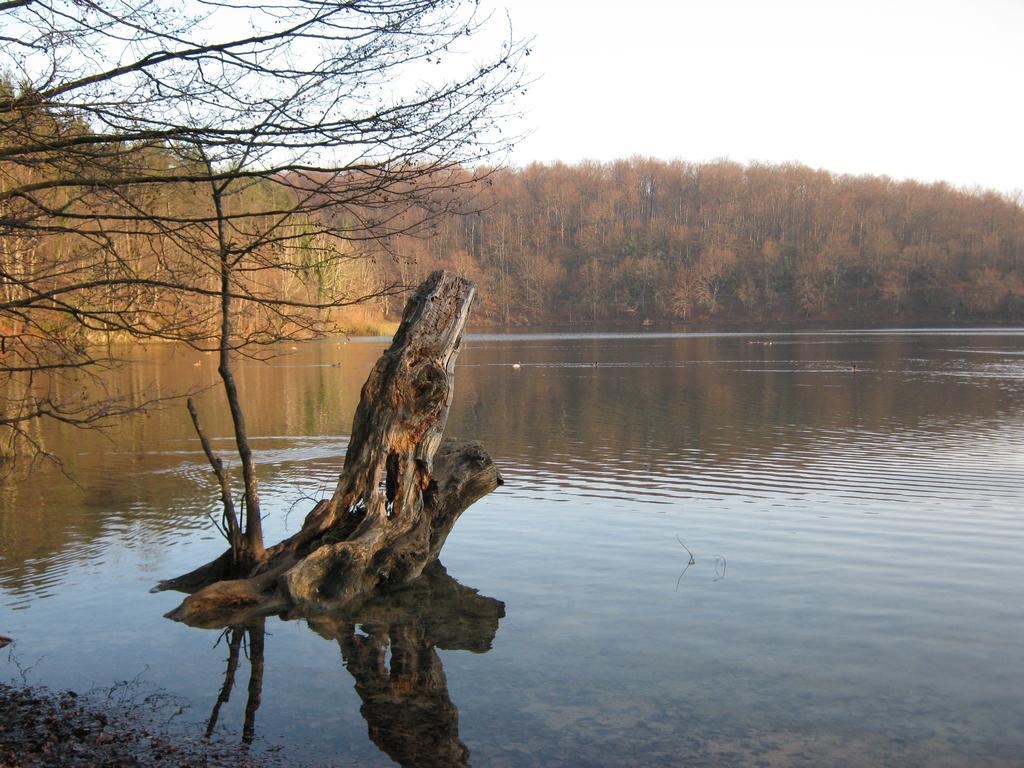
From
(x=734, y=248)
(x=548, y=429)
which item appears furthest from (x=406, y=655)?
(x=734, y=248)

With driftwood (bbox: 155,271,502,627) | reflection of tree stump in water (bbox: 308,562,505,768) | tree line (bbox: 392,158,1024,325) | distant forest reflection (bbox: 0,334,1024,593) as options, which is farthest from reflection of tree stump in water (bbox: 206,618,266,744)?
tree line (bbox: 392,158,1024,325)

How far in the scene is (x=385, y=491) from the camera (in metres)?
10.7

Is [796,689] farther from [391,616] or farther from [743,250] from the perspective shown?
[743,250]

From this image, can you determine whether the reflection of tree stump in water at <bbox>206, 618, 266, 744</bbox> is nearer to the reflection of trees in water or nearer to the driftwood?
the reflection of trees in water

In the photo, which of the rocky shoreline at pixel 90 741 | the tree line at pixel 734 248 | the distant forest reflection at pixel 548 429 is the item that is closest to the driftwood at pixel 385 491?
the rocky shoreline at pixel 90 741

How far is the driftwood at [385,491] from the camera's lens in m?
9.90

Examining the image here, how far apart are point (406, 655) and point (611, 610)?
96.5 inches

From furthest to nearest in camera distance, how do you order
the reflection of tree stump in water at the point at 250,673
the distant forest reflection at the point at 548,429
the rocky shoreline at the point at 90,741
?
the distant forest reflection at the point at 548,429
the reflection of tree stump in water at the point at 250,673
the rocky shoreline at the point at 90,741

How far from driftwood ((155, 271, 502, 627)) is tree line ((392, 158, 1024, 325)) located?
103 metres

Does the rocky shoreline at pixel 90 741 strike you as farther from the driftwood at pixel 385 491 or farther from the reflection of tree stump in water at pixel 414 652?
the driftwood at pixel 385 491

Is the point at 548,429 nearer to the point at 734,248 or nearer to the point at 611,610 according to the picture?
the point at 611,610

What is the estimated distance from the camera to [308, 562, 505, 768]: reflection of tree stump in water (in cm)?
693

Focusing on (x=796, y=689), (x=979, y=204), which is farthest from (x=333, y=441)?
(x=979, y=204)

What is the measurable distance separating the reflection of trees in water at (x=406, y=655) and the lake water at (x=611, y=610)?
3cm
